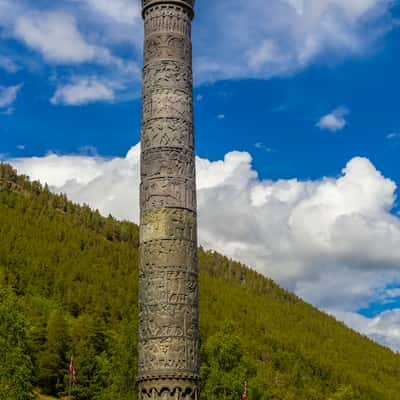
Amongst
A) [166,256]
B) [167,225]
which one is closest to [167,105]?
[167,225]

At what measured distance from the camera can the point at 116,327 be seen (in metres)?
77.5

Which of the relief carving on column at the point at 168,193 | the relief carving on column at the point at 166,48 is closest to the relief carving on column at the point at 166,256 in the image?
the relief carving on column at the point at 168,193

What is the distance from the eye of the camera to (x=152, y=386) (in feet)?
41.0

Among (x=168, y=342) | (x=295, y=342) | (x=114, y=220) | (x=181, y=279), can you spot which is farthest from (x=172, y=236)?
(x=114, y=220)

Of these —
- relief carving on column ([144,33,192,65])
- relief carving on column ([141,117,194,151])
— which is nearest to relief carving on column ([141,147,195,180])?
relief carving on column ([141,117,194,151])

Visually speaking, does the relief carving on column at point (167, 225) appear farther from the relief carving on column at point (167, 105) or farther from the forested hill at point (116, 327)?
the forested hill at point (116, 327)

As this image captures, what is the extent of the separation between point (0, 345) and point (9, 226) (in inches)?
3261

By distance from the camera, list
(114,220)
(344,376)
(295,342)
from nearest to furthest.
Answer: (344,376)
(295,342)
(114,220)

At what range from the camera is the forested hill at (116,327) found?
32.7 metres

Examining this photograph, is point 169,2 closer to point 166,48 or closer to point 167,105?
point 166,48

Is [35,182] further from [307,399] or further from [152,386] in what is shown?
[152,386]

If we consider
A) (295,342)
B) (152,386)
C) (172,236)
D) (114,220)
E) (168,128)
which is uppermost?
(114,220)

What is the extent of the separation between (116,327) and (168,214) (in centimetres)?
6584

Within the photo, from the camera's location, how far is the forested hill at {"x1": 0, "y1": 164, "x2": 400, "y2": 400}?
32.7 meters
